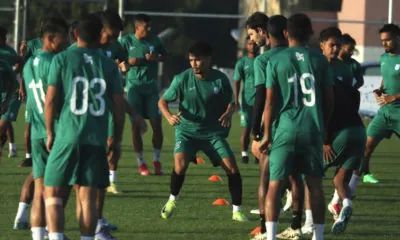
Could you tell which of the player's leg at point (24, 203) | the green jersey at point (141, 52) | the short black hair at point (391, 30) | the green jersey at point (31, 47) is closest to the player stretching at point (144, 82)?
the green jersey at point (141, 52)

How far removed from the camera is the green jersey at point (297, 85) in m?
10.0

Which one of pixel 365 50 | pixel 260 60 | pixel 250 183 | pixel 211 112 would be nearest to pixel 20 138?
pixel 250 183

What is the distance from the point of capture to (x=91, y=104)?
9328 mm

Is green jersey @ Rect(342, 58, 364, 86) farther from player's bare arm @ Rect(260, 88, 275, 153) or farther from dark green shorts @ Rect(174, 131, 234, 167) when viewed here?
player's bare arm @ Rect(260, 88, 275, 153)

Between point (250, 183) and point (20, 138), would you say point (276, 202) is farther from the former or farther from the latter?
point (20, 138)

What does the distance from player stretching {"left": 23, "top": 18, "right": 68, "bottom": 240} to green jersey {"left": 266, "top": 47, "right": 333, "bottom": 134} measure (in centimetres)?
184

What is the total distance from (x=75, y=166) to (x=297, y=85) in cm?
205

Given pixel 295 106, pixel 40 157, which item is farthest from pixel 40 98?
pixel 295 106

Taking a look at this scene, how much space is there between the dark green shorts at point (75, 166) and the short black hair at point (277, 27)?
2324 mm

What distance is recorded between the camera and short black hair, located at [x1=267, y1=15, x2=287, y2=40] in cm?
1080

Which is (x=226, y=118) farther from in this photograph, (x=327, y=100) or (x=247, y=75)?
(x=247, y=75)

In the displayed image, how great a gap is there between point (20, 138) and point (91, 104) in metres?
14.3

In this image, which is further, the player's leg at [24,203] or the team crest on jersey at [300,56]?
the player's leg at [24,203]

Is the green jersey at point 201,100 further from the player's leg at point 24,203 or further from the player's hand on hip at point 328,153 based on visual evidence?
the player's leg at point 24,203
